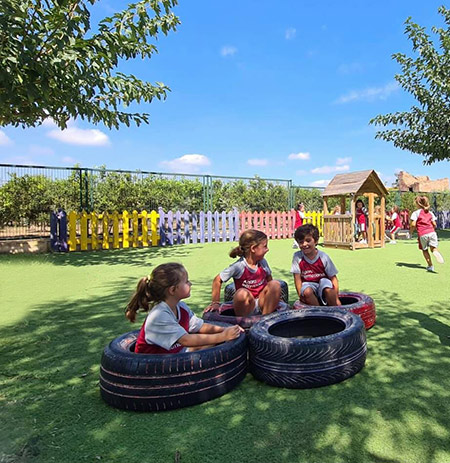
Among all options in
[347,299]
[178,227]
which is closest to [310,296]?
[347,299]

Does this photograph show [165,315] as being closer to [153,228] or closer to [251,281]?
[251,281]

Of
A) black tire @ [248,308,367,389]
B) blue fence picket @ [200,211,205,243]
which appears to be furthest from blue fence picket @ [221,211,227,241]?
black tire @ [248,308,367,389]

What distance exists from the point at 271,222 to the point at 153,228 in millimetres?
6330

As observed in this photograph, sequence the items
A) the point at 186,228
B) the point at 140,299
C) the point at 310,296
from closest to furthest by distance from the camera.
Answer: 1. the point at 140,299
2. the point at 310,296
3. the point at 186,228

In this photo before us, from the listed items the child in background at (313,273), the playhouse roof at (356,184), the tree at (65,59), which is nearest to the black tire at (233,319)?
the child in background at (313,273)

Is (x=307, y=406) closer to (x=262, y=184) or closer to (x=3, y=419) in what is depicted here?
(x=3, y=419)

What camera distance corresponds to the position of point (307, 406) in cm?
257

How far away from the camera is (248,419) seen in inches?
95.2

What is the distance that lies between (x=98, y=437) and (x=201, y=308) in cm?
312

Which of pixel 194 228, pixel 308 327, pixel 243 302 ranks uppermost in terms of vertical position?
pixel 194 228

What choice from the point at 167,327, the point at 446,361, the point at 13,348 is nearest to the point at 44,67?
the point at 13,348

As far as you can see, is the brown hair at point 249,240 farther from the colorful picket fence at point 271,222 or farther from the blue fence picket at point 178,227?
the colorful picket fence at point 271,222

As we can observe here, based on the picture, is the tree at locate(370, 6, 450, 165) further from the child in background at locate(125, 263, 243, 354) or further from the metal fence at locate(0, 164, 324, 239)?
the child in background at locate(125, 263, 243, 354)

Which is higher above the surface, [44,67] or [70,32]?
[70,32]
